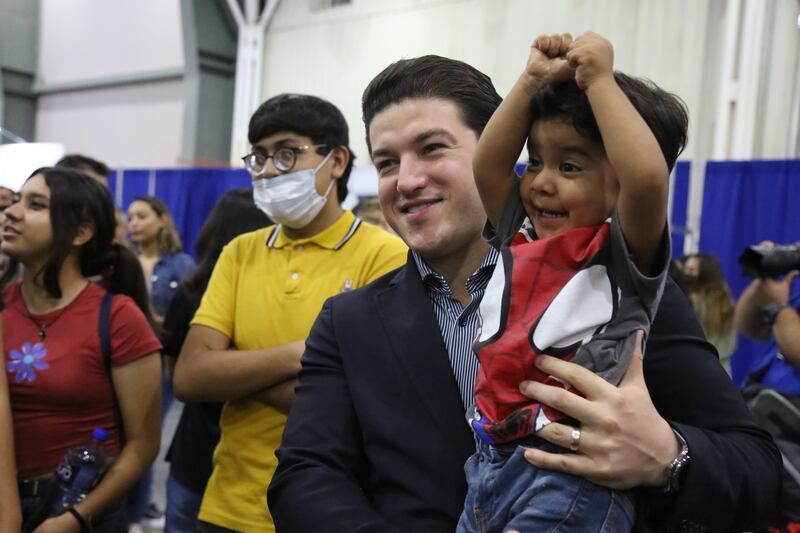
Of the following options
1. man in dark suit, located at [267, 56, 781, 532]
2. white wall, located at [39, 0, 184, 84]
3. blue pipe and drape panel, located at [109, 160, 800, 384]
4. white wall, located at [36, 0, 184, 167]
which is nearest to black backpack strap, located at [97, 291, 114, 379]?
man in dark suit, located at [267, 56, 781, 532]

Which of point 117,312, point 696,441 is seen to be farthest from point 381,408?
point 117,312

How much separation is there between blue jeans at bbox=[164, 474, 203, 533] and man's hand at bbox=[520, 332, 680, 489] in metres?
1.80

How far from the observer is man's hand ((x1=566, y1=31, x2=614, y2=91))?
45.4 inches

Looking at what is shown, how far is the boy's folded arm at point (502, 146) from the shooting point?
1269 mm

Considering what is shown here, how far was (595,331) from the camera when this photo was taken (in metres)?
1.19

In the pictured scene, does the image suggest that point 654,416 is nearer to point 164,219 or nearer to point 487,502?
point 487,502

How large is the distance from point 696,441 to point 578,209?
1.28 feet

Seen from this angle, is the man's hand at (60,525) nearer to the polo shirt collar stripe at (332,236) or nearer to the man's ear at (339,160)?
the polo shirt collar stripe at (332,236)

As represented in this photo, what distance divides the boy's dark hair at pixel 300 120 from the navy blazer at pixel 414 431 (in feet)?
3.31

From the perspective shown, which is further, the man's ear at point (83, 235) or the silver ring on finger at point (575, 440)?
the man's ear at point (83, 235)

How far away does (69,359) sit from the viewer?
7.74 ft

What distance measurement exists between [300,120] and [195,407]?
Answer: 1.08 meters

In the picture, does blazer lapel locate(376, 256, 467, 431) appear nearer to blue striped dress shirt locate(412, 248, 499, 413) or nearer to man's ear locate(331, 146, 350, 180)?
blue striped dress shirt locate(412, 248, 499, 413)

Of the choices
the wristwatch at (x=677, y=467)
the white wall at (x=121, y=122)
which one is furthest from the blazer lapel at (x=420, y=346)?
the white wall at (x=121, y=122)
